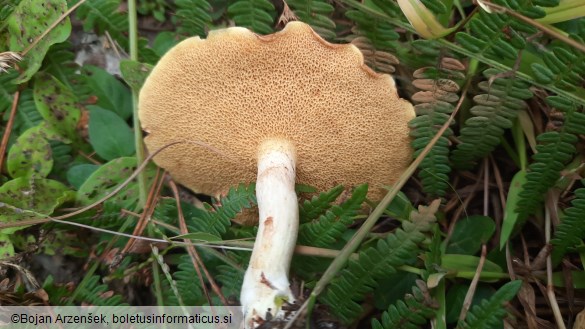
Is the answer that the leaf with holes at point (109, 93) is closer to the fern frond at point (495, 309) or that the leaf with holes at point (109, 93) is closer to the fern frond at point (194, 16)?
the fern frond at point (194, 16)

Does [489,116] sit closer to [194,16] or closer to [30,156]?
[194,16]

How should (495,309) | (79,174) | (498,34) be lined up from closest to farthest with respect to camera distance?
(495,309), (498,34), (79,174)

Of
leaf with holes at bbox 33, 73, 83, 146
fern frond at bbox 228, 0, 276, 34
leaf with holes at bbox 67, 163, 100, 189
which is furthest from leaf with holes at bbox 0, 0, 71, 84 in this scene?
fern frond at bbox 228, 0, 276, 34

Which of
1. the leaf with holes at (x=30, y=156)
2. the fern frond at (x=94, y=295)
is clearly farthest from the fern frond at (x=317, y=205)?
the leaf with holes at (x=30, y=156)

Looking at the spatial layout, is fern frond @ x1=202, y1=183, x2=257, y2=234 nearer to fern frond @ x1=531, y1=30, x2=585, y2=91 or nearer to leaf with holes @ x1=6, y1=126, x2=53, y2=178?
leaf with holes @ x1=6, y1=126, x2=53, y2=178

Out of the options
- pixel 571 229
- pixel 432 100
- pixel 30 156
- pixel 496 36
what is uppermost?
pixel 496 36

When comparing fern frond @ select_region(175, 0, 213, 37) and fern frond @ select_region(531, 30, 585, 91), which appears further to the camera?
fern frond @ select_region(175, 0, 213, 37)

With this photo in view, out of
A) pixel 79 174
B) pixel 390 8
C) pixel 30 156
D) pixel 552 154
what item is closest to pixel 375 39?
pixel 390 8
